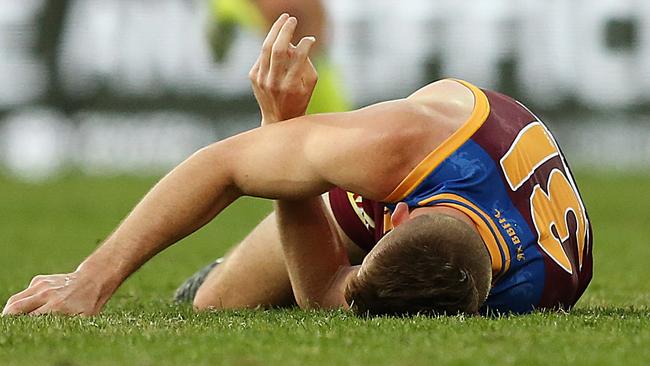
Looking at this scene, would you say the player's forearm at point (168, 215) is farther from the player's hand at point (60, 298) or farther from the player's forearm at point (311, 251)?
the player's forearm at point (311, 251)

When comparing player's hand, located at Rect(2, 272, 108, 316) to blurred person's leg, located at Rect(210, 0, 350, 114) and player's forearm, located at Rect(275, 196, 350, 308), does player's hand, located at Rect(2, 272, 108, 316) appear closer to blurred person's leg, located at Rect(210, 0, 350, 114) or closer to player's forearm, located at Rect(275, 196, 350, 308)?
player's forearm, located at Rect(275, 196, 350, 308)

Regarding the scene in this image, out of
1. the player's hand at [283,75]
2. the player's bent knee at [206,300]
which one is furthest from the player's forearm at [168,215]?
the player's bent knee at [206,300]

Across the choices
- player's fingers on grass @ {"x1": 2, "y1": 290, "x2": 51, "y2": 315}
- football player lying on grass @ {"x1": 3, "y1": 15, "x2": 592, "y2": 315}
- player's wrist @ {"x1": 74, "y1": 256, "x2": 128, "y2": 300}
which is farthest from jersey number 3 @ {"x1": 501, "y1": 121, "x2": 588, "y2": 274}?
player's fingers on grass @ {"x1": 2, "y1": 290, "x2": 51, "y2": 315}

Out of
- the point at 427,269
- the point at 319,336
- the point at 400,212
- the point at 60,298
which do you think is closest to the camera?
the point at 319,336

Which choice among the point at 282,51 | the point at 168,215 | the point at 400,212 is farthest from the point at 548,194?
the point at 168,215

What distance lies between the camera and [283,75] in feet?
14.7

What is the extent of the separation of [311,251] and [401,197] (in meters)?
0.61

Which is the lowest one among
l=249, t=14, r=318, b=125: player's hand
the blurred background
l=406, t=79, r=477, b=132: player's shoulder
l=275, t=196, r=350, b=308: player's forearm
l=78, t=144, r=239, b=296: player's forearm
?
the blurred background

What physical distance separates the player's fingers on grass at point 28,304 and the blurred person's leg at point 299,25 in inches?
122

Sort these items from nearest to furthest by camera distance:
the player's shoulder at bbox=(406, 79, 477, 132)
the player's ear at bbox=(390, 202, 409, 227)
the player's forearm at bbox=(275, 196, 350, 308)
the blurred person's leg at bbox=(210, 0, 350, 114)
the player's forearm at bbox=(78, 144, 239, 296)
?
the player's ear at bbox=(390, 202, 409, 227), the player's shoulder at bbox=(406, 79, 477, 132), the player's forearm at bbox=(78, 144, 239, 296), the player's forearm at bbox=(275, 196, 350, 308), the blurred person's leg at bbox=(210, 0, 350, 114)

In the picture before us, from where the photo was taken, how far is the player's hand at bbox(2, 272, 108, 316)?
14.3 feet

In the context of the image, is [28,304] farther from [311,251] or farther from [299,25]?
[299,25]

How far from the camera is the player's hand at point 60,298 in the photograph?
14.3ft

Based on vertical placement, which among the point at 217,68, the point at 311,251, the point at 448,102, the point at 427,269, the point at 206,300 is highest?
the point at 448,102
